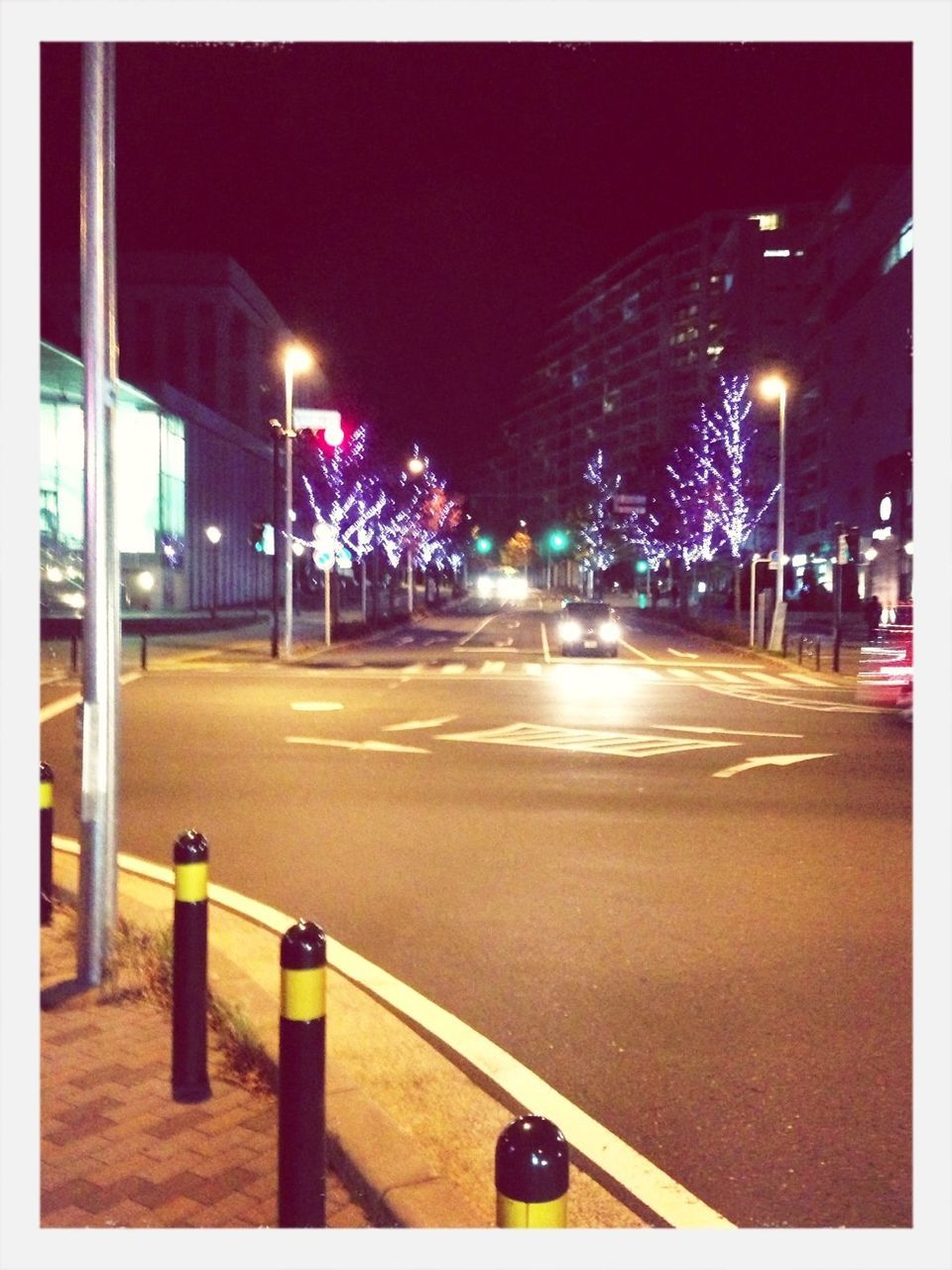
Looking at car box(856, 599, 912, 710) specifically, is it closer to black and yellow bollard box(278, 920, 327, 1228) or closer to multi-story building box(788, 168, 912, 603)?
black and yellow bollard box(278, 920, 327, 1228)

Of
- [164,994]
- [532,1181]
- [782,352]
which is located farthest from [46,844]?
[782,352]

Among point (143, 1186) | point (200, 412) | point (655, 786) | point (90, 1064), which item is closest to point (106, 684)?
point (90, 1064)

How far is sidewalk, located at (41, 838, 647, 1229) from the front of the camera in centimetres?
361

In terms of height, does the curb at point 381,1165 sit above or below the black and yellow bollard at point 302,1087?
below

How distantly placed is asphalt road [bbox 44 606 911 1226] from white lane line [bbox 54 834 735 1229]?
91 millimetres

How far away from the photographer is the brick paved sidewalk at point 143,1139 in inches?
142

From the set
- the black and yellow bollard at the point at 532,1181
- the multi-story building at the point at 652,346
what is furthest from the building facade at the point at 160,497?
the black and yellow bollard at the point at 532,1181

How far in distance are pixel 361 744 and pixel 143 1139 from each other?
10.1 meters

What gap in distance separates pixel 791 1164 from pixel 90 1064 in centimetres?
271

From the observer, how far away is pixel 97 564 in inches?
218

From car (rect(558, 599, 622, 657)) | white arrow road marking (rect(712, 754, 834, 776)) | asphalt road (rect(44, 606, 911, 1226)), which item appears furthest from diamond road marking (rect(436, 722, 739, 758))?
car (rect(558, 599, 622, 657))

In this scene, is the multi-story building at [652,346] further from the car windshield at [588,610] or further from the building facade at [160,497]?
the car windshield at [588,610]

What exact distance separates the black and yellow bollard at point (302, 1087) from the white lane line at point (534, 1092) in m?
1.10

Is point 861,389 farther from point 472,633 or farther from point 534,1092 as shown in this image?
point 534,1092
